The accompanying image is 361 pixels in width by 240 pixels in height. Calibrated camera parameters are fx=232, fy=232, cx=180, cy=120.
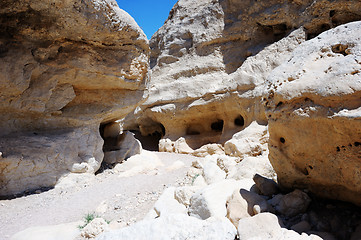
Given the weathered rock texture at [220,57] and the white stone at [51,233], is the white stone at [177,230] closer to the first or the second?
the white stone at [51,233]

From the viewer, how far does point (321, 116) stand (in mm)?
2045

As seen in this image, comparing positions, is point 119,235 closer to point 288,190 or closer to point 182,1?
point 288,190

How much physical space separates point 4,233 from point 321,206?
13.4ft

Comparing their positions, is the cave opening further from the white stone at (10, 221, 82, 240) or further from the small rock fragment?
the small rock fragment

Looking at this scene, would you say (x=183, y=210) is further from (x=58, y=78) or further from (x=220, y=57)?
(x=220, y=57)

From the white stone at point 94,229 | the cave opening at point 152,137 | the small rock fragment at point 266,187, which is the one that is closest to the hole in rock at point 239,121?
the cave opening at point 152,137

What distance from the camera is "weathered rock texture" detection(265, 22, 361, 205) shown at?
6.33 ft

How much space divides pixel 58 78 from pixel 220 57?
22.3 ft

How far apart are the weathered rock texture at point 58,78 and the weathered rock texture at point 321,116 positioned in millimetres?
4362

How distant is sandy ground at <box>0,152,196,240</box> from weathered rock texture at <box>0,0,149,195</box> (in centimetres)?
65

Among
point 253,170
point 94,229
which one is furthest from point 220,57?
point 94,229

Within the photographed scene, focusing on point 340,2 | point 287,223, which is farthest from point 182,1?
point 287,223

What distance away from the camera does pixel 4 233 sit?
331 centimetres

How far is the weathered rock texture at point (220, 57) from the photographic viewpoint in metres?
8.52
